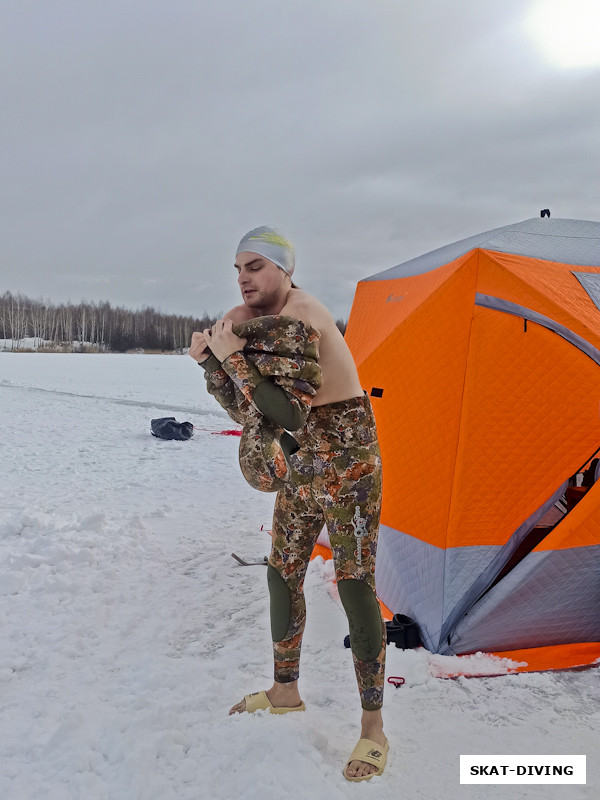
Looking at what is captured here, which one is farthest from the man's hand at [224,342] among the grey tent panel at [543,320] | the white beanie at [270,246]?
the grey tent panel at [543,320]

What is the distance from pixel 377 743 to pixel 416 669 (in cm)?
72

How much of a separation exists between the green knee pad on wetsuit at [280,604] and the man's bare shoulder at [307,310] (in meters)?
1.00

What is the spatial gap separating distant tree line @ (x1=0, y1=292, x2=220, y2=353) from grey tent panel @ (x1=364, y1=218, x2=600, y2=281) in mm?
60197

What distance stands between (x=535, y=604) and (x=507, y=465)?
694 millimetres

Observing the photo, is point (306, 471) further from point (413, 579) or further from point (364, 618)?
point (413, 579)

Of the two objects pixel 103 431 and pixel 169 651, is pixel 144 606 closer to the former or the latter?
pixel 169 651

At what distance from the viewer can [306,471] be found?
7.41ft

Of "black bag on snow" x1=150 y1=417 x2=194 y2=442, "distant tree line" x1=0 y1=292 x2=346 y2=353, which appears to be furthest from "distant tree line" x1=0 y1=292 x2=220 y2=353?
"black bag on snow" x1=150 y1=417 x2=194 y2=442

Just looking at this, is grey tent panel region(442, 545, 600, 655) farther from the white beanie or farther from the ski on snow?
the white beanie

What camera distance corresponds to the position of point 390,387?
3.57 metres

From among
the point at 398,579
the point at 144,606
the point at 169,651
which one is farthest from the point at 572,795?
A: the point at 144,606

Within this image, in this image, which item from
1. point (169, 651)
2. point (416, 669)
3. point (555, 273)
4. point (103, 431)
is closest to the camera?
point (416, 669)

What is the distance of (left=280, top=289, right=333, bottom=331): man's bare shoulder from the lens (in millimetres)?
2111

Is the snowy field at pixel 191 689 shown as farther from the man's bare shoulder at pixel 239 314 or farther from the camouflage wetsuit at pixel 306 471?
the man's bare shoulder at pixel 239 314
